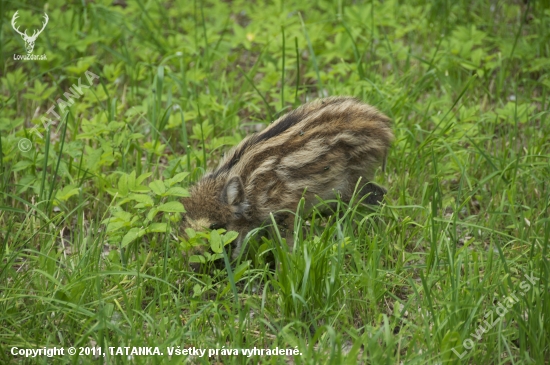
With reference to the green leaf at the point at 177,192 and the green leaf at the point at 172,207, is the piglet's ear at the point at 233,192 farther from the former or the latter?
the green leaf at the point at 172,207

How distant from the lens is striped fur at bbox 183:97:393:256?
5180 mm

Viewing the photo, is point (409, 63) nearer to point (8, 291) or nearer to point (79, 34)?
point (79, 34)

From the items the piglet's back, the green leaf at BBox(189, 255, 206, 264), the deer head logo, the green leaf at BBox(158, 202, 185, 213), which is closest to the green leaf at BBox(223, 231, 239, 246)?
the green leaf at BBox(189, 255, 206, 264)

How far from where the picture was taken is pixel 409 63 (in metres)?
7.39

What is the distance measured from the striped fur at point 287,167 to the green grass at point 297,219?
0.96ft

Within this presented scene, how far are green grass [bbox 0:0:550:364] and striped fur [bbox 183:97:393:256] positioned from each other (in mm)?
292

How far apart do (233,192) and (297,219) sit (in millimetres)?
605

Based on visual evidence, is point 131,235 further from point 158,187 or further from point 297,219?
point 297,219

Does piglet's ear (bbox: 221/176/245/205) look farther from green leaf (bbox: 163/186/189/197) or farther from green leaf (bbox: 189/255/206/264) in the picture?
green leaf (bbox: 189/255/206/264)

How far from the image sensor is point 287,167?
5.20 meters

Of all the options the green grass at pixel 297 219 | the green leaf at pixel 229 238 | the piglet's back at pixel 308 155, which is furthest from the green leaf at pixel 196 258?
the piglet's back at pixel 308 155

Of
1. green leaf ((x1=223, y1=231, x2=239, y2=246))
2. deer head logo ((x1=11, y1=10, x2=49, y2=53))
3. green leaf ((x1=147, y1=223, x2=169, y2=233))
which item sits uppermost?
deer head logo ((x1=11, y1=10, x2=49, y2=53))

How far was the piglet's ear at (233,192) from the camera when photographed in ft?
16.6

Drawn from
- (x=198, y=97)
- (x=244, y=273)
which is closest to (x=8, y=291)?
(x=244, y=273)
